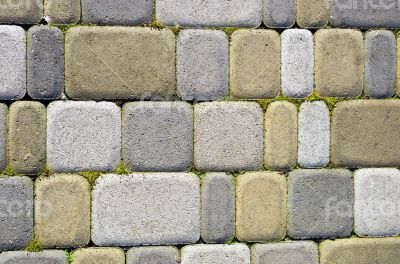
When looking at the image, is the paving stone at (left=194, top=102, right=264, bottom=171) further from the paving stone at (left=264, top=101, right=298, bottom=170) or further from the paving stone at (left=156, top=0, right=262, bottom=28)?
the paving stone at (left=156, top=0, right=262, bottom=28)

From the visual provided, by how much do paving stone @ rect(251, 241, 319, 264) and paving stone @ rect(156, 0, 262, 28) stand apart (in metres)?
0.74

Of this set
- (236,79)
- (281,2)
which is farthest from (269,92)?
(281,2)

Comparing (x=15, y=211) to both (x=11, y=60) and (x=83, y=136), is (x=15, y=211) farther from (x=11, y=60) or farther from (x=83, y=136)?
(x=11, y=60)

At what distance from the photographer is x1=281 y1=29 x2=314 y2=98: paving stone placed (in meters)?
1.62

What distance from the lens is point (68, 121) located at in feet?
5.06

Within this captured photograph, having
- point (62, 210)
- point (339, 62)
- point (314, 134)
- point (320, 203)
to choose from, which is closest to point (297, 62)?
point (339, 62)

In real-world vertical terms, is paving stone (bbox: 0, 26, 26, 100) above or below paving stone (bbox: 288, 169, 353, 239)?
above

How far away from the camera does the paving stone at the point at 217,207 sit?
1586 millimetres

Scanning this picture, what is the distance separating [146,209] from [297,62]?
69 cm

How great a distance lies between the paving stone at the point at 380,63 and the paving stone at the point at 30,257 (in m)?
1.16

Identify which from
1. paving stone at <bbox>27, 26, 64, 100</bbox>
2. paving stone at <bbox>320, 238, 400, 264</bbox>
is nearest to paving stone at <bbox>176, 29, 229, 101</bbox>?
paving stone at <bbox>27, 26, 64, 100</bbox>

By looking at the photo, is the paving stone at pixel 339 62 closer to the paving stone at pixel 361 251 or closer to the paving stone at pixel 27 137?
the paving stone at pixel 361 251

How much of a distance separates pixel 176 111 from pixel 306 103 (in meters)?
0.44

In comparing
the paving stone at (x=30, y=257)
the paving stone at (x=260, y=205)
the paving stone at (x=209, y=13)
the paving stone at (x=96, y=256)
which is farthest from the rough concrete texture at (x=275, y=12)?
the paving stone at (x=30, y=257)
